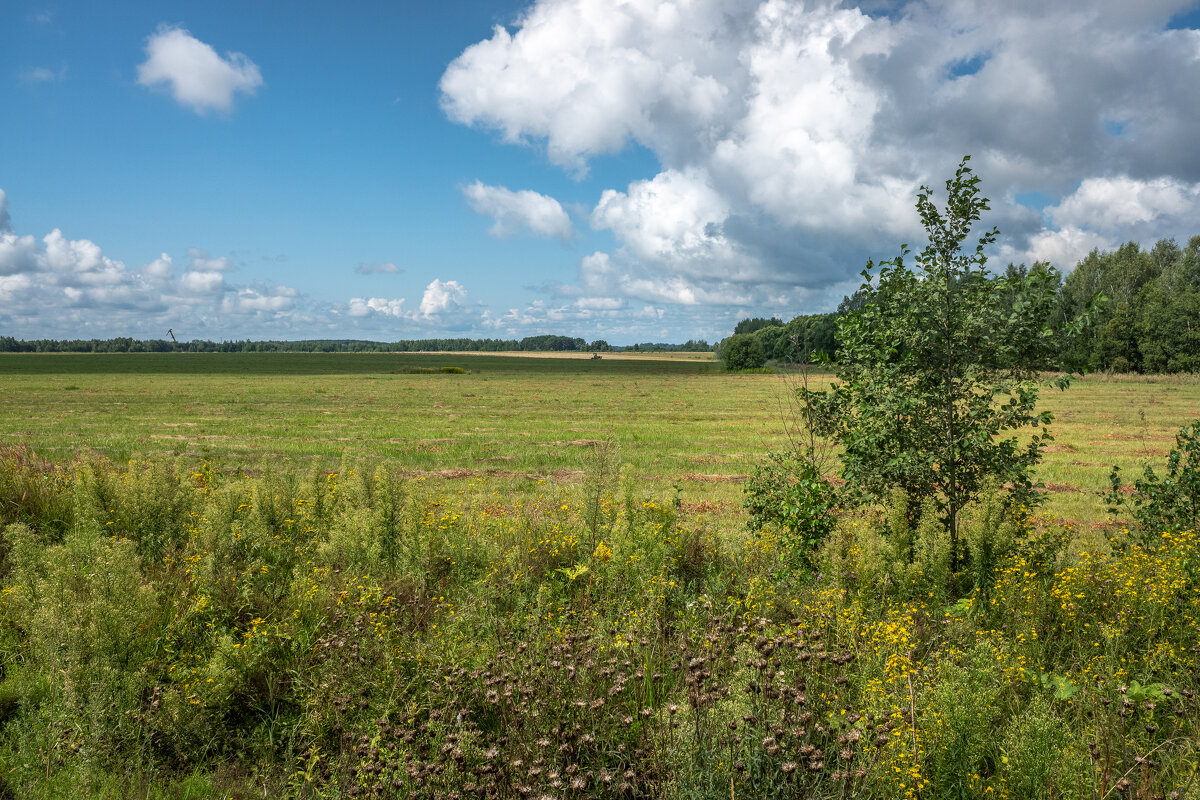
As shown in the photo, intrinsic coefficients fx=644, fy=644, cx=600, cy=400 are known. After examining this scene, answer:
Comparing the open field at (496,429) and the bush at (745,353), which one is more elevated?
the bush at (745,353)

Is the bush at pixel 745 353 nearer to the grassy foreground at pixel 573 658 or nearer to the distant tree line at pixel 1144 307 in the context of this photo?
the distant tree line at pixel 1144 307

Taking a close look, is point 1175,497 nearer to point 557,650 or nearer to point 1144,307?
point 557,650

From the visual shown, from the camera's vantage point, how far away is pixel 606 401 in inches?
1727

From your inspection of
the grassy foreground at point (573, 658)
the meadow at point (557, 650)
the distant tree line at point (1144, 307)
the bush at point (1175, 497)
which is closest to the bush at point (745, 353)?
the distant tree line at point (1144, 307)

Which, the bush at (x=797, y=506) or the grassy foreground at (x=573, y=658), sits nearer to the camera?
the grassy foreground at (x=573, y=658)

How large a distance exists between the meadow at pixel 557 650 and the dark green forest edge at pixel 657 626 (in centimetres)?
4

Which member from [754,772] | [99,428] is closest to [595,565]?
[754,772]

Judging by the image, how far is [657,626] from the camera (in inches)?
204

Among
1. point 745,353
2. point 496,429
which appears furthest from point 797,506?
point 745,353

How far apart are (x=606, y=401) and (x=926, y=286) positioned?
3672 centimetres

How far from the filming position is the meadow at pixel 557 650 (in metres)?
3.59

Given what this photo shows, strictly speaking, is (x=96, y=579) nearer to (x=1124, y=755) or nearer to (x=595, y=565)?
(x=595, y=565)

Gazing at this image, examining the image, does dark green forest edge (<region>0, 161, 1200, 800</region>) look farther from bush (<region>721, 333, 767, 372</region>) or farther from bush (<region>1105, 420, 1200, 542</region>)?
bush (<region>721, 333, 767, 372</region>)

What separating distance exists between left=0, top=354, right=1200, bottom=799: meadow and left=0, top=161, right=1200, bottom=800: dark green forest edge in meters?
0.04
